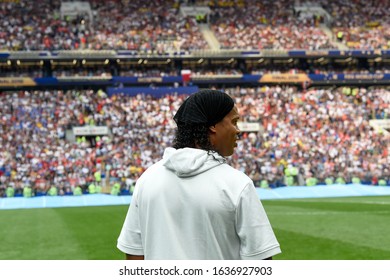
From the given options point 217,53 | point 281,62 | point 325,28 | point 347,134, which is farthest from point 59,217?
point 325,28

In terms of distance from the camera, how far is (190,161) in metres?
3.03

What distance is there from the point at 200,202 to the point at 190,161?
0.68 ft

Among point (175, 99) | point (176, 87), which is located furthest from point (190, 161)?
point (176, 87)

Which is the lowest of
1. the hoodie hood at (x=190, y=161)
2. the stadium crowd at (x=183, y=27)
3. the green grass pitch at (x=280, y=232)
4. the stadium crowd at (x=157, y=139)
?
the stadium crowd at (x=157, y=139)

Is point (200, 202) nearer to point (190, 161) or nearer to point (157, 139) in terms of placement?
point (190, 161)

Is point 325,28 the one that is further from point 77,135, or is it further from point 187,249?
point 187,249

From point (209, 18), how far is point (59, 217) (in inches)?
1445

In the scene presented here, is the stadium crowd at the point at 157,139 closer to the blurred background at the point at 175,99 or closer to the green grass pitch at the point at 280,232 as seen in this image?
the blurred background at the point at 175,99

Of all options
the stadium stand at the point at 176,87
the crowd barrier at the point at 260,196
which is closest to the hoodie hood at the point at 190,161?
the crowd barrier at the point at 260,196

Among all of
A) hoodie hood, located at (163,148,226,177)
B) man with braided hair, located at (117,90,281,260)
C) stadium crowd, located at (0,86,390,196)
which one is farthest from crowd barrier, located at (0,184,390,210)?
hoodie hood, located at (163,148,226,177)

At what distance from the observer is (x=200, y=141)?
125 inches

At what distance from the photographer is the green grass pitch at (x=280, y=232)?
13320mm

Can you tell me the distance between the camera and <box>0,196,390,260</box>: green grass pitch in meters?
13.3

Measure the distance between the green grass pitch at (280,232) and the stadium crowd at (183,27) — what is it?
87.9 ft
